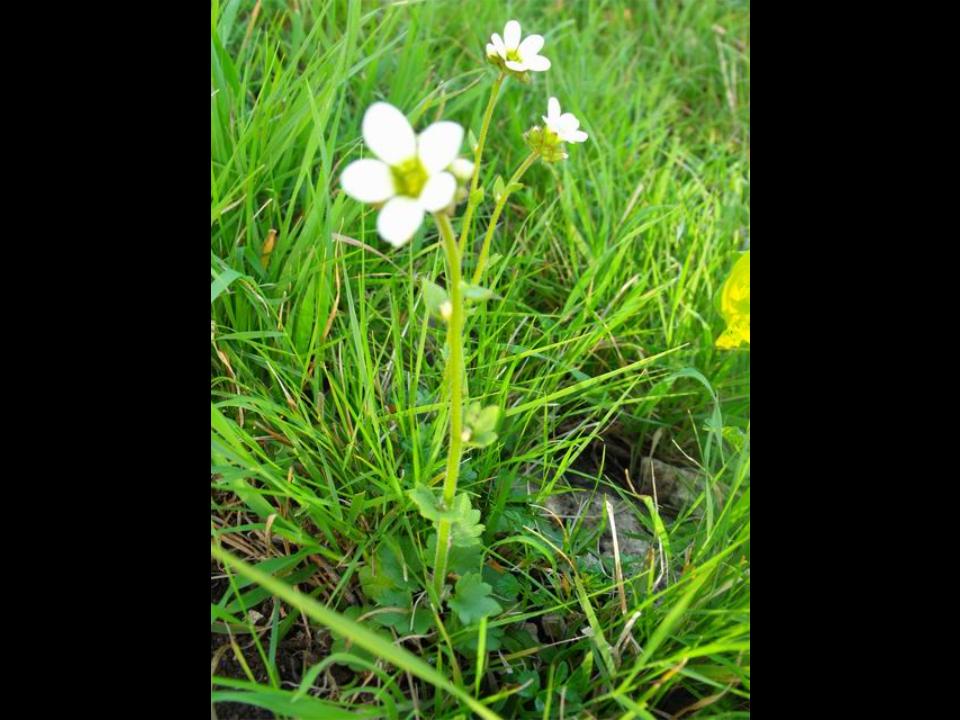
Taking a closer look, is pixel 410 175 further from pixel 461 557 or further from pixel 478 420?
pixel 461 557

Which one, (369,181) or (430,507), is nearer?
(369,181)

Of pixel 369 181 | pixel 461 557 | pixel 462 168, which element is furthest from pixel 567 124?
pixel 461 557

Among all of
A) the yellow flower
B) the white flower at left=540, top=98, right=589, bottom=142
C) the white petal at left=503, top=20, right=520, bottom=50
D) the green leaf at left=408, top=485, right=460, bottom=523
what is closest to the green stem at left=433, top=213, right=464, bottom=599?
the green leaf at left=408, top=485, right=460, bottom=523

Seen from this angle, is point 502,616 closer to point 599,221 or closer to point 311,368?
point 311,368

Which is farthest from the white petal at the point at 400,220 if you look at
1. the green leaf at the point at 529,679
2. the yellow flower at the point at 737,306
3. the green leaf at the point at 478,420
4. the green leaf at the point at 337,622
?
the yellow flower at the point at 737,306

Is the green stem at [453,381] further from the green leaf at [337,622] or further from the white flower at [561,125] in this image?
the white flower at [561,125]

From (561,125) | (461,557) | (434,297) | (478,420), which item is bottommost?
(461,557)

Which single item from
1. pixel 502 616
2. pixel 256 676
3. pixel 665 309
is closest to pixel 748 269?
pixel 665 309
